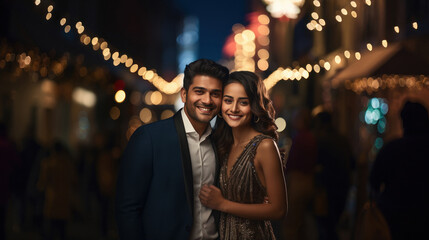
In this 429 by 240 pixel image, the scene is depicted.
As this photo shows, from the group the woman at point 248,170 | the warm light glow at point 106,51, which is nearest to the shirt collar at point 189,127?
the woman at point 248,170

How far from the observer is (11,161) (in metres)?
9.25

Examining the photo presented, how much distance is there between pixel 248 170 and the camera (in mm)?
4301

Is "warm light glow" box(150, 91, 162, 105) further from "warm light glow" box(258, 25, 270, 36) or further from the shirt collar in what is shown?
the shirt collar

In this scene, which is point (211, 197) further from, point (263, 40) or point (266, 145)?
point (263, 40)

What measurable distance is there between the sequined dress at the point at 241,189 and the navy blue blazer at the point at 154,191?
0.32m

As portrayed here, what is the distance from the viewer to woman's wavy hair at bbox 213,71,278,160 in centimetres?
425

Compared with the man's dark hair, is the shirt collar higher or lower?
lower

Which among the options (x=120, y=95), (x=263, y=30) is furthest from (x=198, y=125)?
(x=263, y=30)

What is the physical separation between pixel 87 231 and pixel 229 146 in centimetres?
780

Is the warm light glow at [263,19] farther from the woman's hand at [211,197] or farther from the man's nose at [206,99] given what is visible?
the woman's hand at [211,197]

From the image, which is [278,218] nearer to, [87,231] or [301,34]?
[87,231]

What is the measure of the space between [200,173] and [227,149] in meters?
0.35

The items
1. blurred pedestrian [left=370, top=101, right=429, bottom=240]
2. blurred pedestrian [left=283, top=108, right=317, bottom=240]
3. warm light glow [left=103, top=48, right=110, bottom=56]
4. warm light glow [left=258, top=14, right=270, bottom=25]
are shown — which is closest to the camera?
blurred pedestrian [left=370, top=101, right=429, bottom=240]

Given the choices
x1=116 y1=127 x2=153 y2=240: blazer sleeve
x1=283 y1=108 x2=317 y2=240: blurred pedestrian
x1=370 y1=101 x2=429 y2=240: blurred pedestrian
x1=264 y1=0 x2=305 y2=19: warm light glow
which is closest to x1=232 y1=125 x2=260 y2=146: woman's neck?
x1=116 y1=127 x2=153 y2=240: blazer sleeve
